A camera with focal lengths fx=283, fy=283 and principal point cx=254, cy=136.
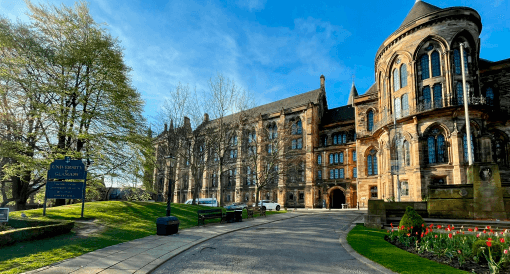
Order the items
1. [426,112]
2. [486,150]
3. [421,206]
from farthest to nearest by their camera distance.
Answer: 1. [426,112]
2. [486,150]
3. [421,206]

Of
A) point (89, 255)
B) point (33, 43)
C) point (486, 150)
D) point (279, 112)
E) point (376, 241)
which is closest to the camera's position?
point (89, 255)

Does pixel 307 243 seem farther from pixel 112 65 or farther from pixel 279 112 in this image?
pixel 279 112

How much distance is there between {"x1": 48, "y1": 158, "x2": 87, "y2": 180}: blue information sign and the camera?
568 inches

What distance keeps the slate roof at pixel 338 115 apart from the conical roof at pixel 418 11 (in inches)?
710

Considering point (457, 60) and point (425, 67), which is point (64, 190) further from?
point (457, 60)

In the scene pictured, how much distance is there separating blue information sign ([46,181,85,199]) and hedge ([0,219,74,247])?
2.61m

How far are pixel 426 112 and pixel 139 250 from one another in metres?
29.7

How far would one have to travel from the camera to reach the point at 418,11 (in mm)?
34031

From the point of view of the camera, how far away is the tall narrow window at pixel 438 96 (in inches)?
1158

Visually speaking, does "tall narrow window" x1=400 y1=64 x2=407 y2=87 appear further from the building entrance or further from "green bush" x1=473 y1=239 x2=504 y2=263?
"green bush" x1=473 y1=239 x2=504 y2=263

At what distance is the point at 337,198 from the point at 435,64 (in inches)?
961

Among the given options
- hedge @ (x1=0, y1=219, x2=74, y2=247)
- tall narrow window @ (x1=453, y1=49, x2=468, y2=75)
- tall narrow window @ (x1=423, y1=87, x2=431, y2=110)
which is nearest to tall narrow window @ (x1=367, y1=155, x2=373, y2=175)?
tall narrow window @ (x1=423, y1=87, x2=431, y2=110)

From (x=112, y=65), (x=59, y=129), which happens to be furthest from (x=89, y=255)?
(x=112, y=65)

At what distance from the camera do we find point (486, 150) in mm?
26750
